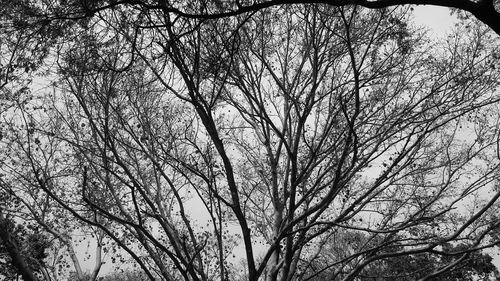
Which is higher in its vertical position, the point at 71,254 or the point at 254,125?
the point at 254,125

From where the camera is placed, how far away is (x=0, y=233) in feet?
10.9

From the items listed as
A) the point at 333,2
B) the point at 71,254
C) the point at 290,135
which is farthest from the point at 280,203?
the point at 71,254

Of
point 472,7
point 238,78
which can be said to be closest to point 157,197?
point 238,78

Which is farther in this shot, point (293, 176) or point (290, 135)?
point (290, 135)

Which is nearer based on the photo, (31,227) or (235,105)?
(235,105)

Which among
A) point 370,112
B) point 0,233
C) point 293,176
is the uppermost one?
point 370,112

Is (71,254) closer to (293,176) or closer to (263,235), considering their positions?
(263,235)

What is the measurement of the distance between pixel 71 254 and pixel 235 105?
18.9 ft

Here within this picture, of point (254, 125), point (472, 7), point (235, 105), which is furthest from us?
point (254, 125)

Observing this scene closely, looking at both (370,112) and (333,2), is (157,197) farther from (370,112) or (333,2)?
(333,2)

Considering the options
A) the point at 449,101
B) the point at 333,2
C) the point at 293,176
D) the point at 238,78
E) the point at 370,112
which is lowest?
the point at 293,176

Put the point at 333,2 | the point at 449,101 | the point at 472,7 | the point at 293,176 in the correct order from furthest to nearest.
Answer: the point at 449,101 → the point at 293,176 → the point at 333,2 → the point at 472,7

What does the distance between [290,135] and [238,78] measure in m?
1.33

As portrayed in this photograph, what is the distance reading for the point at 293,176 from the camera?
3.88 m
